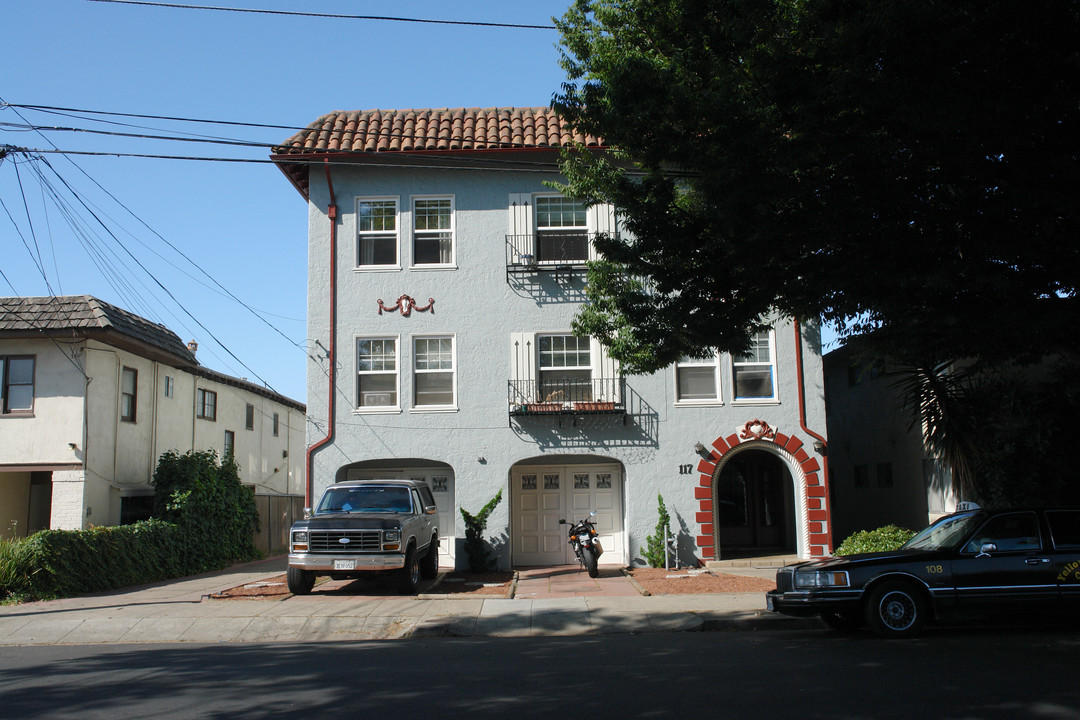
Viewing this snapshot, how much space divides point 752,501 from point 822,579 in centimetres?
1062

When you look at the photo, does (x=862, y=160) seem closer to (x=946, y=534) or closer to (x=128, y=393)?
(x=946, y=534)

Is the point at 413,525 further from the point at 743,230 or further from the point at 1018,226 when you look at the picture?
the point at 1018,226

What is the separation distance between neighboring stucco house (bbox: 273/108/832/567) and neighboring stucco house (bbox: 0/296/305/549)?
4991 millimetres

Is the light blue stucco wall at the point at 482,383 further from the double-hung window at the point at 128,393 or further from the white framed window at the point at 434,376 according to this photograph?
the double-hung window at the point at 128,393

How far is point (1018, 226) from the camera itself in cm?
903

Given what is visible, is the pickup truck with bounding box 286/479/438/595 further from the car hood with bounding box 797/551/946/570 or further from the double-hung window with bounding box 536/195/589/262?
the car hood with bounding box 797/551/946/570

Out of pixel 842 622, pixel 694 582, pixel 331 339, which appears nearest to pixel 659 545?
pixel 694 582

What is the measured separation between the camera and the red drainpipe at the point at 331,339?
18109 mm

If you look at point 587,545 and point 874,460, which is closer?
point 587,545

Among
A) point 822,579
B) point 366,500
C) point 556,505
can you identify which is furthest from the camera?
point 556,505

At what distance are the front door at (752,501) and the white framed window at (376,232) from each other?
9.22m

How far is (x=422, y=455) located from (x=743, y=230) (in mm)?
10414

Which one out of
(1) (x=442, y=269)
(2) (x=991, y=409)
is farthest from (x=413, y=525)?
(2) (x=991, y=409)

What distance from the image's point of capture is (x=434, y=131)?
19047 mm
